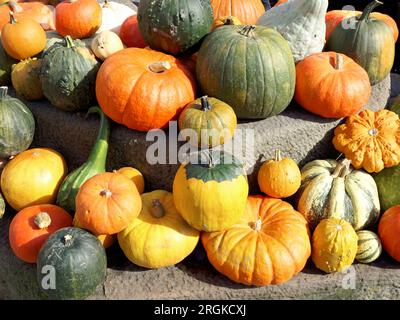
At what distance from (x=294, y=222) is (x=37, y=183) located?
1784 millimetres

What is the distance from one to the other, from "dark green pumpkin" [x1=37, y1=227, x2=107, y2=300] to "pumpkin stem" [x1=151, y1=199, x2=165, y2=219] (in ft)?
1.32

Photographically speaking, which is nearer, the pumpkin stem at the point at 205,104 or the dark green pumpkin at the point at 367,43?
the pumpkin stem at the point at 205,104

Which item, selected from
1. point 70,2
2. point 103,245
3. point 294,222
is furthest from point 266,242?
point 70,2

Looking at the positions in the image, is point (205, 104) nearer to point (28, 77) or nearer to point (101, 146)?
point (101, 146)

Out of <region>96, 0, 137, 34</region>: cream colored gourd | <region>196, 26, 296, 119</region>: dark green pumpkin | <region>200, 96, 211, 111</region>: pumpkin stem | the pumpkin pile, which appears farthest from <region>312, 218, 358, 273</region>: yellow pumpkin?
<region>96, 0, 137, 34</region>: cream colored gourd

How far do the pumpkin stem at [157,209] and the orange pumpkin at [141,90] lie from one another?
54 cm

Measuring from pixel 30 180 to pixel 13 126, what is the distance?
1.44 feet

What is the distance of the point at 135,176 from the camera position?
10.9 ft

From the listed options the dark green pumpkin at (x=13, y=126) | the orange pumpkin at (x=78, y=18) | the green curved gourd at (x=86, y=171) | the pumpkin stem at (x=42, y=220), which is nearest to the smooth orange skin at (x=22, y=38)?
the orange pumpkin at (x=78, y=18)

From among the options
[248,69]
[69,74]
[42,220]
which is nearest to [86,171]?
[42,220]

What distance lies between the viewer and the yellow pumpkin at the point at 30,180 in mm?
3352

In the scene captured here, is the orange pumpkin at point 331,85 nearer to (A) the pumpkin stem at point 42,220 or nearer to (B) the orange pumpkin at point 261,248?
(B) the orange pumpkin at point 261,248

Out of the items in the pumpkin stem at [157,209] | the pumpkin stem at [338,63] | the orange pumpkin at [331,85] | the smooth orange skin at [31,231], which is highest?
the pumpkin stem at [338,63]

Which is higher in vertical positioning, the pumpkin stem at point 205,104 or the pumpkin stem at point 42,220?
the pumpkin stem at point 205,104
